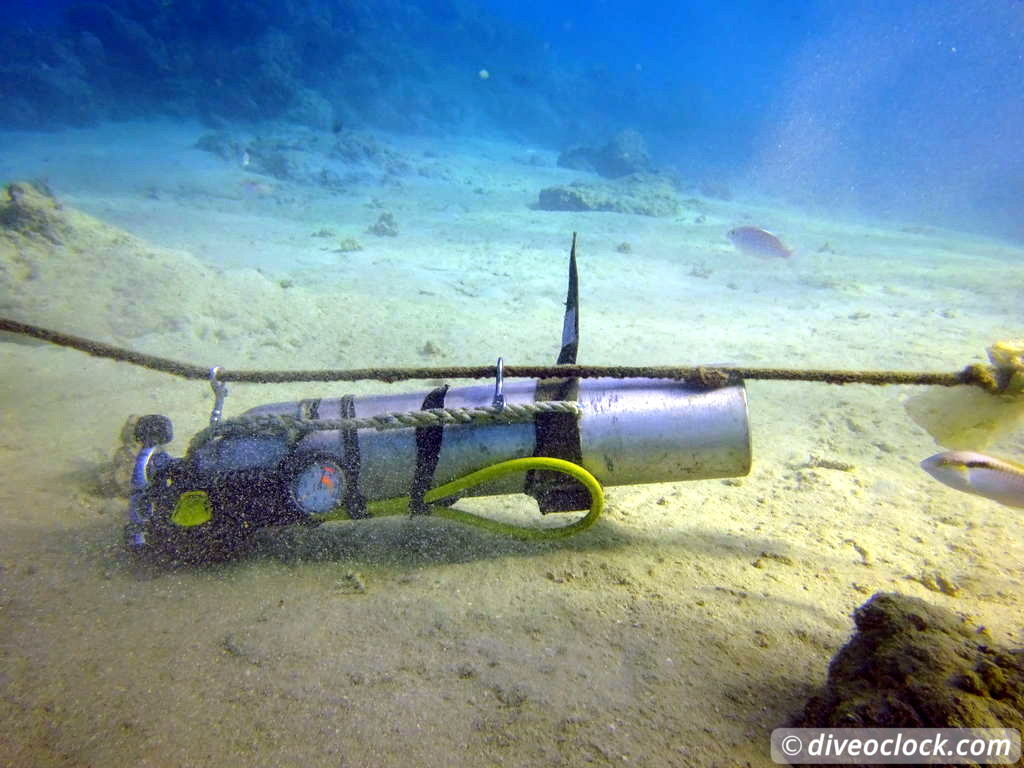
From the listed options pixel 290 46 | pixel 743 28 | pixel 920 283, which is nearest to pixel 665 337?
pixel 920 283

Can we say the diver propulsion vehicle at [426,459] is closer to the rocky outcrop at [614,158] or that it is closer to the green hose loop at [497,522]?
the green hose loop at [497,522]

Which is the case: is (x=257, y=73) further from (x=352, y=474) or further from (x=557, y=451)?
(x=557, y=451)

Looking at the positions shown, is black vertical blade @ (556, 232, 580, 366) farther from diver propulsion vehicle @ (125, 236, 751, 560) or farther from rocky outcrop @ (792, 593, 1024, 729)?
rocky outcrop @ (792, 593, 1024, 729)

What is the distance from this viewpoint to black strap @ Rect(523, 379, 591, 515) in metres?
2.47

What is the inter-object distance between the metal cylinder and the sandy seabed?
43 cm

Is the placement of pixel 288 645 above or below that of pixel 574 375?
below

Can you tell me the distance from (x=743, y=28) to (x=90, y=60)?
10009 cm

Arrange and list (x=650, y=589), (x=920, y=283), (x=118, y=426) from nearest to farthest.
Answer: (x=650, y=589) → (x=118, y=426) → (x=920, y=283)

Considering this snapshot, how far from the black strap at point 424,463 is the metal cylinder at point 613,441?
1.0 inches

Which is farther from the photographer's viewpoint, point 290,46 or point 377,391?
point 290,46

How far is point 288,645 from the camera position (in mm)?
1893

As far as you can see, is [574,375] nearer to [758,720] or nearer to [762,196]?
[758,720]

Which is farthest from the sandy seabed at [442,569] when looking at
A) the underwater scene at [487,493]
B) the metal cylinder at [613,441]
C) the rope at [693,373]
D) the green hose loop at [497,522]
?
the rope at [693,373]

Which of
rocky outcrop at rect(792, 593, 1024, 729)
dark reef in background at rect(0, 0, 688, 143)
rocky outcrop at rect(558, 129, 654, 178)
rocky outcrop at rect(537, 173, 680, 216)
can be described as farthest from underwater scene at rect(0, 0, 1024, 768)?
dark reef in background at rect(0, 0, 688, 143)
